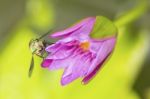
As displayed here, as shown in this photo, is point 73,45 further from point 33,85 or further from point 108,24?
point 33,85

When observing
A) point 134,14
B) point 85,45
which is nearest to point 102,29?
point 85,45

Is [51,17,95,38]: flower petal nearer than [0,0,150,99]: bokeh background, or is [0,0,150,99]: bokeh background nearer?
[51,17,95,38]: flower petal

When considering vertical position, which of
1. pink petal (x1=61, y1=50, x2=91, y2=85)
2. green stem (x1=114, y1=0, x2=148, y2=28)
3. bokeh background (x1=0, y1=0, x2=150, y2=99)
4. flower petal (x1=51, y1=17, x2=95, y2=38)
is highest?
flower petal (x1=51, y1=17, x2=95, y2=38)

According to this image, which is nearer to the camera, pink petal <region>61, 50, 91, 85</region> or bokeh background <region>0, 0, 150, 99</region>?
pink petal <region>61, 50, 91, 85</region>

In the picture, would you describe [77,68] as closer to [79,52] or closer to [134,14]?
[79,52]

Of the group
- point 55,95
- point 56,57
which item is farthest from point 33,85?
point 56,57

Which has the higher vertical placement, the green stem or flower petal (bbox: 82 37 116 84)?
flower petal (bbox: 82 37 116 84)
